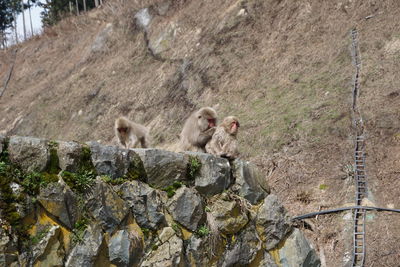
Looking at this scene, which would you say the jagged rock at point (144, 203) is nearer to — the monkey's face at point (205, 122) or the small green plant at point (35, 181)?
the small green plant at point (35, 181)

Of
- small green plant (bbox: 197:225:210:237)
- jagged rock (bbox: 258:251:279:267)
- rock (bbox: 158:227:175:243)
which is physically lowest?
jagged rock (bbox: 258:251:279:267)

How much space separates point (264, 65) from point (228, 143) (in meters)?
11.2

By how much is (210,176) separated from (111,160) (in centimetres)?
161

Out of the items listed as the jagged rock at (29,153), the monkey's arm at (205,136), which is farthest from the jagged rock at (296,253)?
the jagged rock at (29,153)

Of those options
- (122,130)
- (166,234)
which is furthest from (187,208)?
(122,130)

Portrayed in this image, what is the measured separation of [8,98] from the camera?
28375mm

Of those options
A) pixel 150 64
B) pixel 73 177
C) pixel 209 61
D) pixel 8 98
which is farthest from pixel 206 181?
pixel 8 98

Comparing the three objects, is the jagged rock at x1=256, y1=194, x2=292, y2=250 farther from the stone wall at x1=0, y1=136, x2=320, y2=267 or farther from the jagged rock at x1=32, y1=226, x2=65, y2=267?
the jagged rock at x1=32, y1=226, x2=65, y2=267

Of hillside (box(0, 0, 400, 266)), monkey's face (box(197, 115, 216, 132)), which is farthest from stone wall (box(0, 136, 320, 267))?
hillside (box(0, 0, 400, 266))

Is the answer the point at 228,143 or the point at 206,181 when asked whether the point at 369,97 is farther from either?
the point at 206,181

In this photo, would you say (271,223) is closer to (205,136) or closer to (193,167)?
(193,167)

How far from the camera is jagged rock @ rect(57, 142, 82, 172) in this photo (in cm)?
578

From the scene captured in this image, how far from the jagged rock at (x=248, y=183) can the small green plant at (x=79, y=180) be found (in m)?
2.50

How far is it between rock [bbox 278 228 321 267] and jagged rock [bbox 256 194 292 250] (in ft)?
0.47
